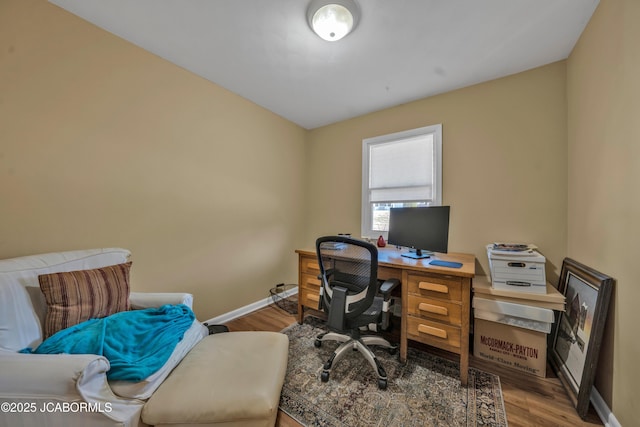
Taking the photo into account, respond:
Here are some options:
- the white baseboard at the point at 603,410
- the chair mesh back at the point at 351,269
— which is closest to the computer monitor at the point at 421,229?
the chair mesh back at the point at 351,269

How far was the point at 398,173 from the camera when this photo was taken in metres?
2.77

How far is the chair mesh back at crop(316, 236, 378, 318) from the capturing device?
5.01ft

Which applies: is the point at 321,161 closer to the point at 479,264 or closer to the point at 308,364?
the point at 479,264

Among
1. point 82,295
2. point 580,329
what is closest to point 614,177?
point 580,329

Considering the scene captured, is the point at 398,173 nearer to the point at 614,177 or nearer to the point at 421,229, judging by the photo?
the point at 421,229

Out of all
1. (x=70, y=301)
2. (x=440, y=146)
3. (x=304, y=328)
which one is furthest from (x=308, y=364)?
(x=440, y=146)

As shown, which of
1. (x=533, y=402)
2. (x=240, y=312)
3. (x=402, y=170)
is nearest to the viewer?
(x=533, y=402)

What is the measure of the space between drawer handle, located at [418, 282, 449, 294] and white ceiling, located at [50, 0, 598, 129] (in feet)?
6.32

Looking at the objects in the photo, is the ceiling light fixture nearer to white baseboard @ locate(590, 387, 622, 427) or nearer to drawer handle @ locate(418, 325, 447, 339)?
drawer handle @ locate(418, 325, 447, 339)

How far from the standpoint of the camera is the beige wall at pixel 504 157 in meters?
1.92

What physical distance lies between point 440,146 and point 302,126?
6.78ft

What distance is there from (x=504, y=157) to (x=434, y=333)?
1.79 meters

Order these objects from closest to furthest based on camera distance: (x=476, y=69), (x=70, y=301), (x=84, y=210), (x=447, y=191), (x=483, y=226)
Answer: (x=70, y=301) → (x=84, y=210) → (x=476, y=69) → (x=483, y=226) → (x=447, y=191)

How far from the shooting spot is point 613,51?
130cm
